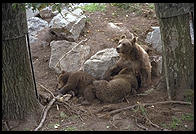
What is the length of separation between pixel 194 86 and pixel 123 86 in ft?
5.14

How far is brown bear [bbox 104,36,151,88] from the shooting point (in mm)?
7782

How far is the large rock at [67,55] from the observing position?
8.79 m

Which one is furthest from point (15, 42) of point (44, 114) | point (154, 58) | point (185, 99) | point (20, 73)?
point (154, 58)

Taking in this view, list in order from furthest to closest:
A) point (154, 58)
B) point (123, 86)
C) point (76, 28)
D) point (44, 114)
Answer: point (76, 28)
point (154, 58)
point (123, 86)
point (44, 114)

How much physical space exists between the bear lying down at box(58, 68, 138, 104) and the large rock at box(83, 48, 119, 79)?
0.54 metres

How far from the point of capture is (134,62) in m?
7.98

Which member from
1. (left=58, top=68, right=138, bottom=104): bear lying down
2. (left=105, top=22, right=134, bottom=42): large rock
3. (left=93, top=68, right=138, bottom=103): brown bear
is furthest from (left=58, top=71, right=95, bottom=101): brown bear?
(left=105, top=22, right=134, bottom=42): large rock

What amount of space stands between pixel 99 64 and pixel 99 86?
44.1 inches

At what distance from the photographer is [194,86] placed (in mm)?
6215

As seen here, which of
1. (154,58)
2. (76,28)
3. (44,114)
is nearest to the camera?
(44,114)

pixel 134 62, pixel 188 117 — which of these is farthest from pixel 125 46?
pixel 188 117

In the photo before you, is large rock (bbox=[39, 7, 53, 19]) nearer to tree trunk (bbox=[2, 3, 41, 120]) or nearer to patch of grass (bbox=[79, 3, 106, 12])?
patch of grass (bbox=[79, 3, 106, 12])

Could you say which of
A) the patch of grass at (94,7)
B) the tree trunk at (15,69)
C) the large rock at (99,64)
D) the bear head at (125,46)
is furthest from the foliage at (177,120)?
the patch of grass at (94,7)

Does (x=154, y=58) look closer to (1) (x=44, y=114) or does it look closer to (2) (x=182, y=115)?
(2) (x=182, y=115)
